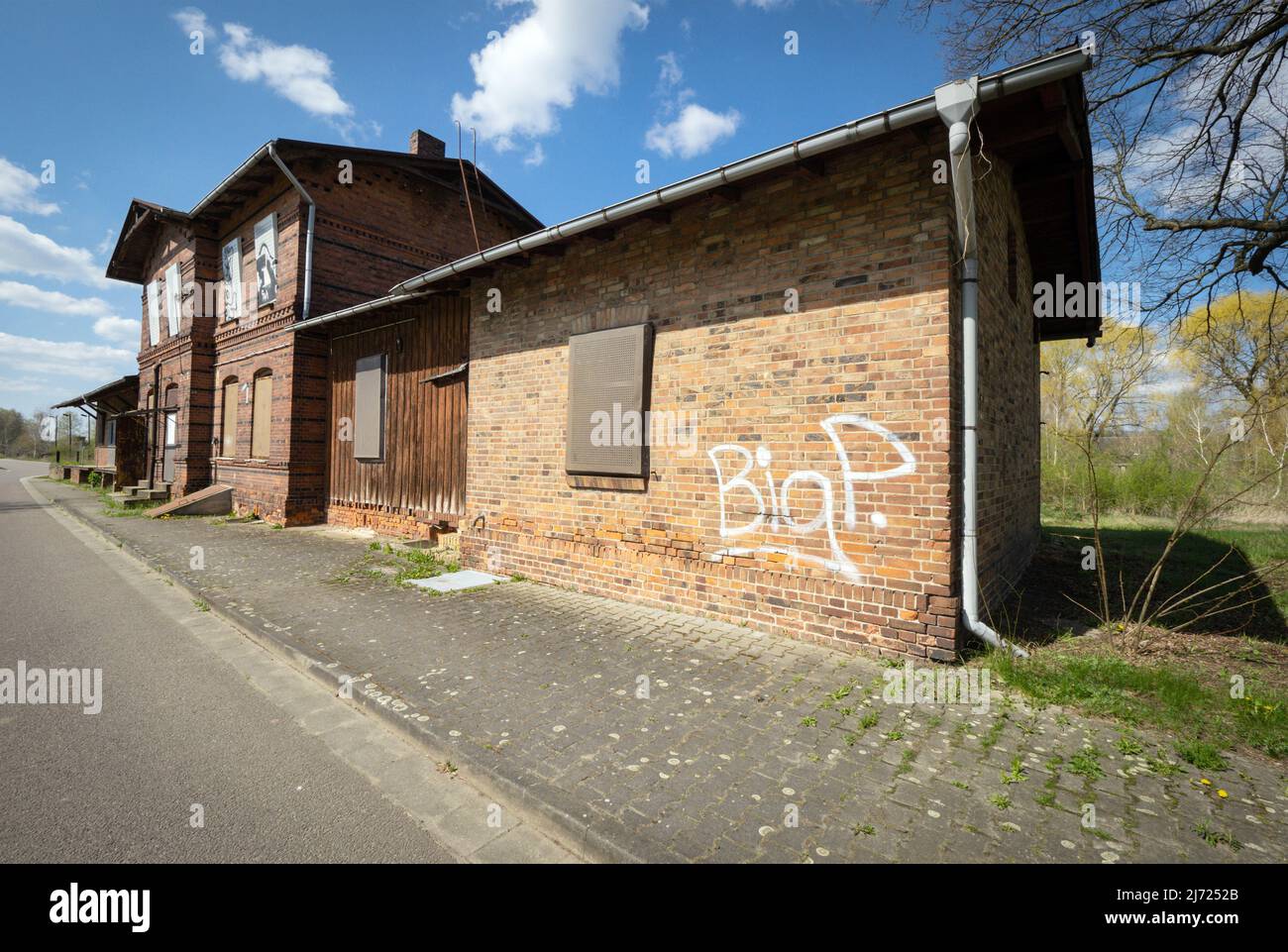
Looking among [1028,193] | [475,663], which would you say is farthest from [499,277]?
[1028,193]

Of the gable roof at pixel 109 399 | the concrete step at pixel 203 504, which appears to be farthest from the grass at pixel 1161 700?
the gable roof at pixel 109 399

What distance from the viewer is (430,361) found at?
371 inches

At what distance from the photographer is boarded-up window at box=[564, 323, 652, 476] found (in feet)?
18.7

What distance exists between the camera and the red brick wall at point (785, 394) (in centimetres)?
413

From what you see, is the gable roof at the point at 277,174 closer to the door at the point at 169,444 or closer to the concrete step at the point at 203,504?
the door at the point at 169,444

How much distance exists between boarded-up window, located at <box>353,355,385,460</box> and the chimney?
7.64m

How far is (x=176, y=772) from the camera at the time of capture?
9.39 ft

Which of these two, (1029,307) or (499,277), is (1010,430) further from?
(499,277)

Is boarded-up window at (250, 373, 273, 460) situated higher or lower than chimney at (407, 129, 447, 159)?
lower

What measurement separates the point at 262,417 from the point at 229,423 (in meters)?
2.55

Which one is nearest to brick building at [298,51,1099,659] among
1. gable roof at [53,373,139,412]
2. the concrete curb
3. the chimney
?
the concrete curb

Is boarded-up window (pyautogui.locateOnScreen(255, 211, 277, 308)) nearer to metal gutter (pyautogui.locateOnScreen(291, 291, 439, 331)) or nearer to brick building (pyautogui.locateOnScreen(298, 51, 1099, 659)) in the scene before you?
metal gutter (pyautogui.locateOnScreen(291, 291, 439, 331))

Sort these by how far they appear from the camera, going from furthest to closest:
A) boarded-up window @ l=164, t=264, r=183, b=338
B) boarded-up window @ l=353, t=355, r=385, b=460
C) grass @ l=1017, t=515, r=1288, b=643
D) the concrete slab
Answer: boarded-up window @ l=164, t=264, r=183, b=338, boarded-up window @ l=353, t=355, r=385, b=460, the concrete slab, grass @ l=1017, t=515, r=1288, b=643

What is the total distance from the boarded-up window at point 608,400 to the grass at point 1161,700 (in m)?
3.64
